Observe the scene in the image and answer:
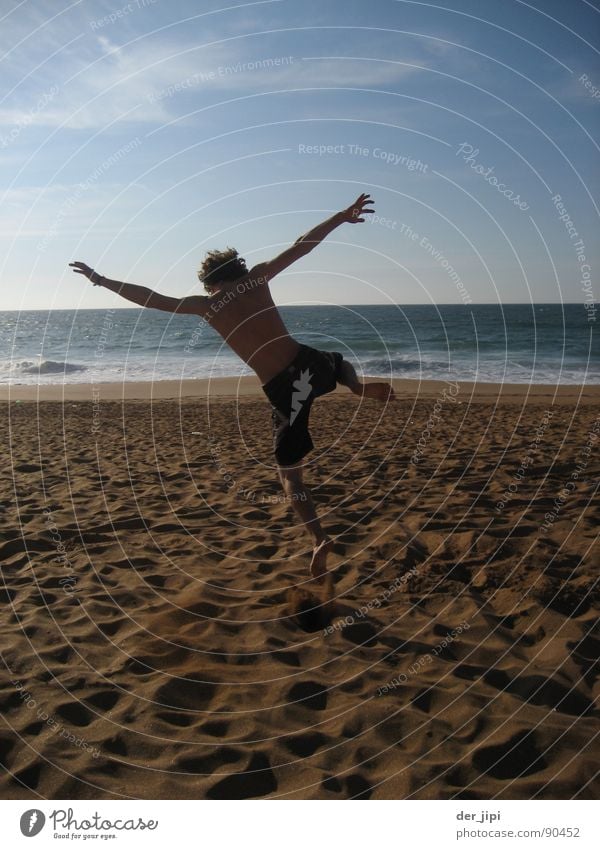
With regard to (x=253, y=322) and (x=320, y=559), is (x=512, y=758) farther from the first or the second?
(x=253, y=322)

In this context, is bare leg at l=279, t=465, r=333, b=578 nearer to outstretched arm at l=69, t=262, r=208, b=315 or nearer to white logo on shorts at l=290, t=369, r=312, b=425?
white logo on shorts at l=290, t=369, r=312, b=425

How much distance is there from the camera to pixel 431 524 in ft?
20.7

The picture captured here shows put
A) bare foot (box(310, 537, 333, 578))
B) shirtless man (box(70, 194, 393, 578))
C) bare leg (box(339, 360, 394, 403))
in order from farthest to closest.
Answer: bare leg (box(339, 360, 394, 403)) < bare foot (box(310, 537, 333, 578)) < shirtless man (box(70, 194, 393, 578))

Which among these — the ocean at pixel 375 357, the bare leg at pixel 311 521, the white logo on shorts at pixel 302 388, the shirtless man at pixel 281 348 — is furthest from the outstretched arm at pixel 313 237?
the ocean at pixel 375 357

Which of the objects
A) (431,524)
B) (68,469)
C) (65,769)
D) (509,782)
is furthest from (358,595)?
(68,469)

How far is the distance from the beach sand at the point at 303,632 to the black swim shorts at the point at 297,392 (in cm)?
105

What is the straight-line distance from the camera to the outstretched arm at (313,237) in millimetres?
4778

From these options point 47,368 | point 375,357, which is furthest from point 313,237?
point 47,368

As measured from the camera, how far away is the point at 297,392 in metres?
5.04

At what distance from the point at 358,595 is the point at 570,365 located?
26.0 m

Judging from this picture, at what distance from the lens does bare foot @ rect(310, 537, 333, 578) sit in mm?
4984
